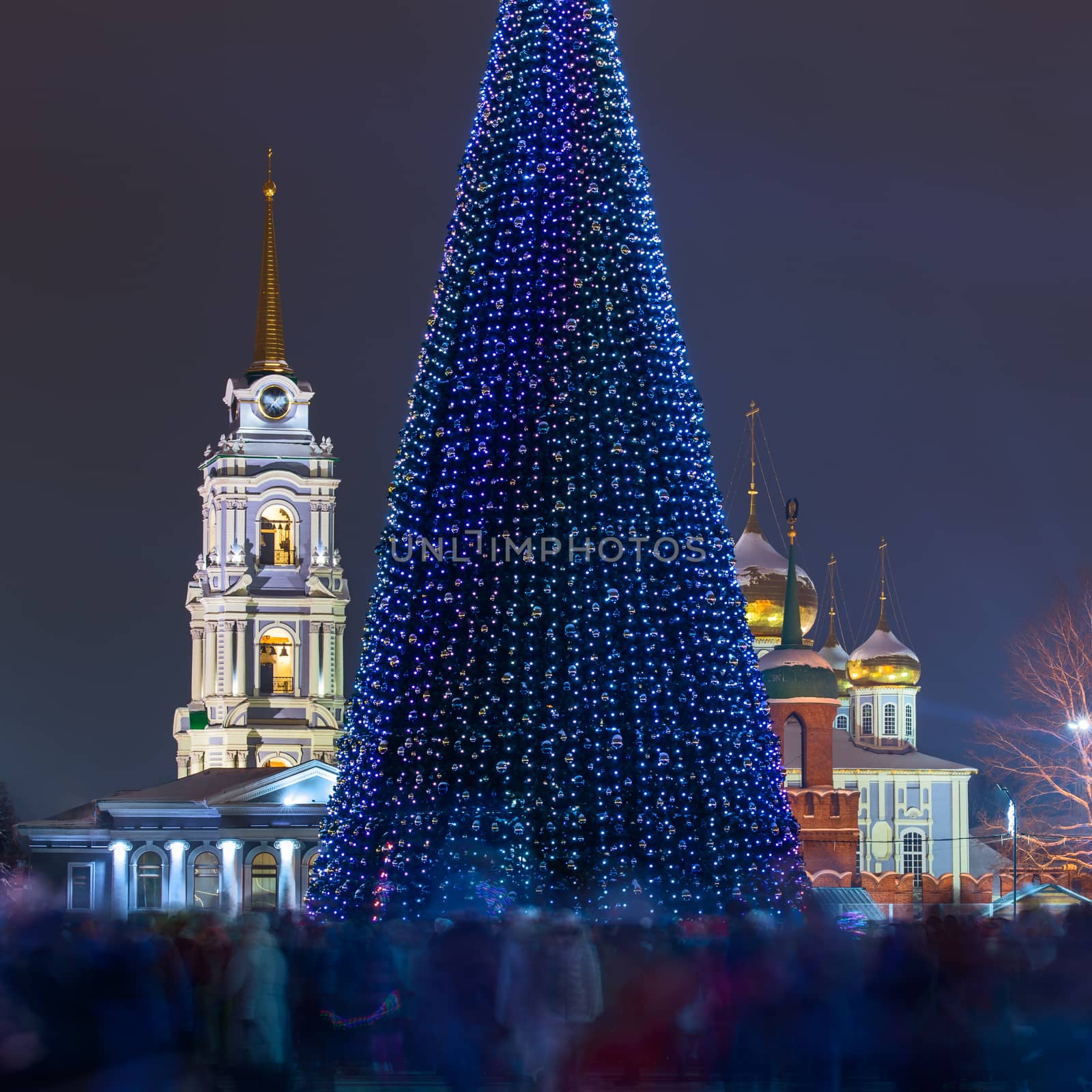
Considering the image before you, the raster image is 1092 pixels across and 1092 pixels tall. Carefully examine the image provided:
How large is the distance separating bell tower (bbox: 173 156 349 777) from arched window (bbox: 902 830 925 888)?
23.6 m

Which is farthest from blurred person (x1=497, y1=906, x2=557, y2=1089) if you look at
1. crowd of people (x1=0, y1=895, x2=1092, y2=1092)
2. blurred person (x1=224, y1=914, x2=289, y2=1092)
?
blurred person (x1=224, y1=914, x2=289, y2=1092)

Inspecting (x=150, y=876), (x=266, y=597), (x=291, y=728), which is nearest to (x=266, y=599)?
(x=266, y=597)

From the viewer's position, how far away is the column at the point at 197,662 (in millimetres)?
74062

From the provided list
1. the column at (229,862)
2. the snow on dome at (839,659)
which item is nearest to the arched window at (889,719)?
the snow on dome at (839,659)

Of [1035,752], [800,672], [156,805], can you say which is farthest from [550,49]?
[800,672]

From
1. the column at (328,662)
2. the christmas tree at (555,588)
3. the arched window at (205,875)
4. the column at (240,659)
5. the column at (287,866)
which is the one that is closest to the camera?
the christmas tree at (555,588)

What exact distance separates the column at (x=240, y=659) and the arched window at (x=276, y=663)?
30.8 inches

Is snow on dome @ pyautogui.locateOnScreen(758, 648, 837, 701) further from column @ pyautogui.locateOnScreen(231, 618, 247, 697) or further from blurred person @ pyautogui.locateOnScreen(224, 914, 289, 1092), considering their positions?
blurred person @ pyautogui.locateOnScreen(224, 914, 289, 1092)

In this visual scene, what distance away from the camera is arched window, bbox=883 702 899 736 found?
86.0 metres

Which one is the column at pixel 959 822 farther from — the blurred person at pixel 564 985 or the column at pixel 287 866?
the blurred person at pixel 564 985

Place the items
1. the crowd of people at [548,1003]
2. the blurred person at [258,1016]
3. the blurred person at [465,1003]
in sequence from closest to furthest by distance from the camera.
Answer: the blurred person at [258,1016], the crowd of people at [548,1003], the blurred person at [465,1003]

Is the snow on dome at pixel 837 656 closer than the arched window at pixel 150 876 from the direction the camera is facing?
No

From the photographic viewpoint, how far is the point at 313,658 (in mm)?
72625

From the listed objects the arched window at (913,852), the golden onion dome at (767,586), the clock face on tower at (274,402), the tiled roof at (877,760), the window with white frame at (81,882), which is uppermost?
the clock face on tower at (274,402)
